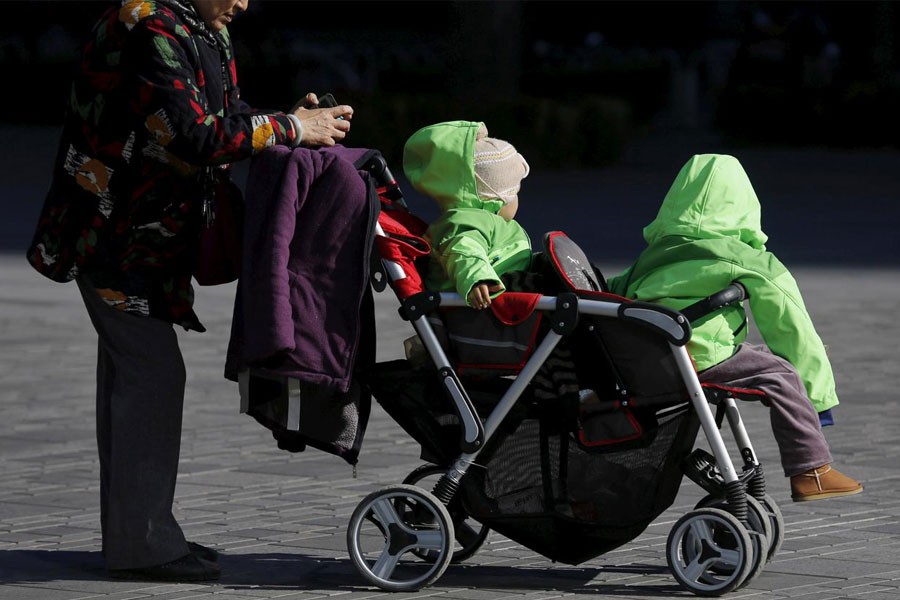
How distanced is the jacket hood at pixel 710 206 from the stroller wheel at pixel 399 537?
3.07 ft

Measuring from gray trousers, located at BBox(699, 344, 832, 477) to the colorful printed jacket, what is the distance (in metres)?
1.31

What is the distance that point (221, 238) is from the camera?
4.74 meters

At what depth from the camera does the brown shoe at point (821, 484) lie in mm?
4586

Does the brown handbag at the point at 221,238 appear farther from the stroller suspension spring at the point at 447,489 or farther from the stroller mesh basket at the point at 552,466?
the stroller suspension spring at the point at 447,489

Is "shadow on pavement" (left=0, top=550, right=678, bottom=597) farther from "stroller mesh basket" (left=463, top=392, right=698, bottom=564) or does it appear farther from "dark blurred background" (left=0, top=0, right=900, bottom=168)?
"dark blurred background" (left=0, top=0, right=900, bottom=168)

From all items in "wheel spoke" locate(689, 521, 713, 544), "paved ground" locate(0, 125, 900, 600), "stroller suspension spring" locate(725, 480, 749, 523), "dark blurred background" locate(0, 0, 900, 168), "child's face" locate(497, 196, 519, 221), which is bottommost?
"dark blurred background" locate(0, 0, 900, 168)

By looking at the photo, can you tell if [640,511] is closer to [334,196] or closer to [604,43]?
[334,196]

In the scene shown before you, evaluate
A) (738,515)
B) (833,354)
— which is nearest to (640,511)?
(738,515)

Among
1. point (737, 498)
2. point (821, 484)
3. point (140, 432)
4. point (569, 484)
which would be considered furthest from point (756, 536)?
point (140, 432)

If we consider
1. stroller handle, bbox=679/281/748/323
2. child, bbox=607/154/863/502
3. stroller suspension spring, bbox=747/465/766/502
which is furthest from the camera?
stroller suspension spring, bbox=747/465/766/502

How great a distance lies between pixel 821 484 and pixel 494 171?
1192 mm

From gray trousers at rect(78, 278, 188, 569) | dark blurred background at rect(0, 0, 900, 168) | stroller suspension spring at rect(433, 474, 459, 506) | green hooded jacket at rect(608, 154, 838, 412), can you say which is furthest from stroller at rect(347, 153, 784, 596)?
dark blurred background at rect(0, 0, 900, 168)

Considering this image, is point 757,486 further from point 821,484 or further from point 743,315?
point 743,315

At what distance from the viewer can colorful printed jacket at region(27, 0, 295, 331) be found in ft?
14.9
